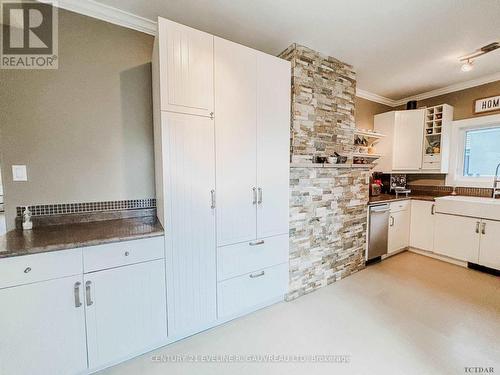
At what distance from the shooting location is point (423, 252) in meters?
3.56

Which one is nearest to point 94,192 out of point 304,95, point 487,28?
point 304,95

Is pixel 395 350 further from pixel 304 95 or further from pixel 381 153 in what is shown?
pixel 381 153

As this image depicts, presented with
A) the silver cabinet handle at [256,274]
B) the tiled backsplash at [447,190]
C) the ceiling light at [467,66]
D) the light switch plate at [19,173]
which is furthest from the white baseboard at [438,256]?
the light switch plate at [19,173]

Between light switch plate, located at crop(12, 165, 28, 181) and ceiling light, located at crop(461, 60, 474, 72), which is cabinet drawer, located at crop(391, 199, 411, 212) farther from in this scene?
light switch plate, located at crop(12, 165, 28, 181)

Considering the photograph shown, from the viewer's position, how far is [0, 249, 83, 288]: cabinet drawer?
122 centimetres

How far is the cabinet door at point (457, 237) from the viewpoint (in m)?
2.94

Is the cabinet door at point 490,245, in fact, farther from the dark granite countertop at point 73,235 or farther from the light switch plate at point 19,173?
the light switch plate at point 19,173

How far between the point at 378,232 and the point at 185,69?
329 cm

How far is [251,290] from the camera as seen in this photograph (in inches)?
82.7

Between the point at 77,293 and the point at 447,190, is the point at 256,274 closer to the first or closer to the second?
the point at 77,293

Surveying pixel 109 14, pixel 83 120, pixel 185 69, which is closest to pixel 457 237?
pixel 185 69

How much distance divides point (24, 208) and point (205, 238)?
1468 millimetres

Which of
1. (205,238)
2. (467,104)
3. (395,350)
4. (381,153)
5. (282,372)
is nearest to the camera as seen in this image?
(282,372)

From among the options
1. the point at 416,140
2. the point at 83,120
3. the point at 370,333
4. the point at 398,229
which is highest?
the point at 416,140
